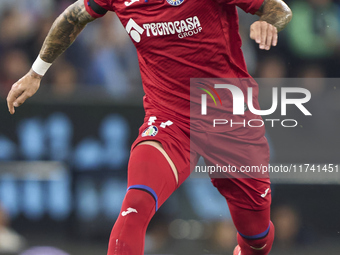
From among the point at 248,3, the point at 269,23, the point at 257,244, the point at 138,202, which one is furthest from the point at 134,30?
the point at 257,244

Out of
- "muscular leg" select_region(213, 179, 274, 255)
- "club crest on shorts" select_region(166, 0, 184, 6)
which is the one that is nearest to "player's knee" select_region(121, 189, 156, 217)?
"muscular leg" select_region(213, 179, 274, 255)

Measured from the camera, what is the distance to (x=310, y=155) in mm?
4934

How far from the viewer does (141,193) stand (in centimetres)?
261

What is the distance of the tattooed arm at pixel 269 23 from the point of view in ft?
8.55

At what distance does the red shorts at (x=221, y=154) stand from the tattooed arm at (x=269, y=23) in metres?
0.69

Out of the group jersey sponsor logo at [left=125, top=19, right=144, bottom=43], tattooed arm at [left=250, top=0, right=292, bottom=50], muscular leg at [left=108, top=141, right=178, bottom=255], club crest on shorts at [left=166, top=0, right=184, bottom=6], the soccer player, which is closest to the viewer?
muscular leg at [left=108, top=141, right=178, bottom=255]

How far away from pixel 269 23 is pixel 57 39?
1344 millimetres

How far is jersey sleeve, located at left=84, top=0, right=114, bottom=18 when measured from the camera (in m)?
3.18

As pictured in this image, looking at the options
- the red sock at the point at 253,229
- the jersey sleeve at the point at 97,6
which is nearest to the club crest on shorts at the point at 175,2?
the jersey sleeve at the point at 97,6

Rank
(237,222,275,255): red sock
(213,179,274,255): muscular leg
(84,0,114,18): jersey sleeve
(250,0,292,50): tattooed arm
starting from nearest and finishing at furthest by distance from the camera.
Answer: (250,0,292,50): tattooed arm < (84,0,114,18): jersey sleeve < (213,179,274,255): muscular leg < (237,222,275,255): red sock

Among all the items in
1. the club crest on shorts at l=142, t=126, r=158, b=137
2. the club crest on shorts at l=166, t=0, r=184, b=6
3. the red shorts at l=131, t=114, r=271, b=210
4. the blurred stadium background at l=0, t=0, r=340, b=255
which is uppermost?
the club crest on shorts at l=166, t=0, r=184, b=6

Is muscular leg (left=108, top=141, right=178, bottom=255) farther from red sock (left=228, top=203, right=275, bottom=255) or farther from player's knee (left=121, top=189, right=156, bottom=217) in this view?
red sock (left=228, top=203, right=275, bottom=255)

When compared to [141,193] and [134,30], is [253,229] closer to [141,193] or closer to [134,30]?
[141,193]

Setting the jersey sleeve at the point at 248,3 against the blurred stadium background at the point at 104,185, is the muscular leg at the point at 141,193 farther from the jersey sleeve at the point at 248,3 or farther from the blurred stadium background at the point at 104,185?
the blurred stadium background at the point at 104,185
